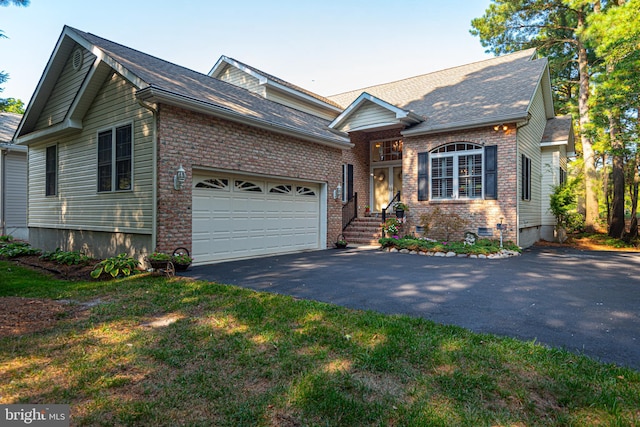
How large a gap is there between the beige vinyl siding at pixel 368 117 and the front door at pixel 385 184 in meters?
2.52

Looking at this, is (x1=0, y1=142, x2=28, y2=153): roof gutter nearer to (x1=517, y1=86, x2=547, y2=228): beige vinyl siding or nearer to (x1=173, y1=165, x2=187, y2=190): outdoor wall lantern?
(x1=173, y1=165, x2=187, y2=190): outdoor wall lantern

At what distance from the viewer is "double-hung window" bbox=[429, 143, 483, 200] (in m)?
11.9

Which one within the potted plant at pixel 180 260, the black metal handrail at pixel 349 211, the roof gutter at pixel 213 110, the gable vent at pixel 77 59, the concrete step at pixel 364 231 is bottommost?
the potted plant at pixel 180 260

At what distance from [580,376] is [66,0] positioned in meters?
12.3

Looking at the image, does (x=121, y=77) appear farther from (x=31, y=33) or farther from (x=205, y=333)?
(x=205, y=333)

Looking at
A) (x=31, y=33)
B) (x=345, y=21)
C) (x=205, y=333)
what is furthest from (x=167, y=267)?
(x=345, y=21)

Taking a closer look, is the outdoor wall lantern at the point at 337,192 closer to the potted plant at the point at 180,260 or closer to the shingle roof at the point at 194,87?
the shingle roof at the point at 194,87

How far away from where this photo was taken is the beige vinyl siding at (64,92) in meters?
9.73

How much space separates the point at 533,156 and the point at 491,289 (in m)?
9.83

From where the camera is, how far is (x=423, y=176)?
12781mm

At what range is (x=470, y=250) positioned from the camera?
33.4ft

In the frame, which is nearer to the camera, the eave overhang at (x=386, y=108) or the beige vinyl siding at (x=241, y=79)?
the eave overhang at (x=386, y=108)

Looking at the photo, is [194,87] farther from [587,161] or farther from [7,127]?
[587,161]

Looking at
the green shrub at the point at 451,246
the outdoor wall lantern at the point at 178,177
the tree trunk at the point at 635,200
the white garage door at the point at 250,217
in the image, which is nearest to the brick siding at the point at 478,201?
the green shrub at the point at 451,246
